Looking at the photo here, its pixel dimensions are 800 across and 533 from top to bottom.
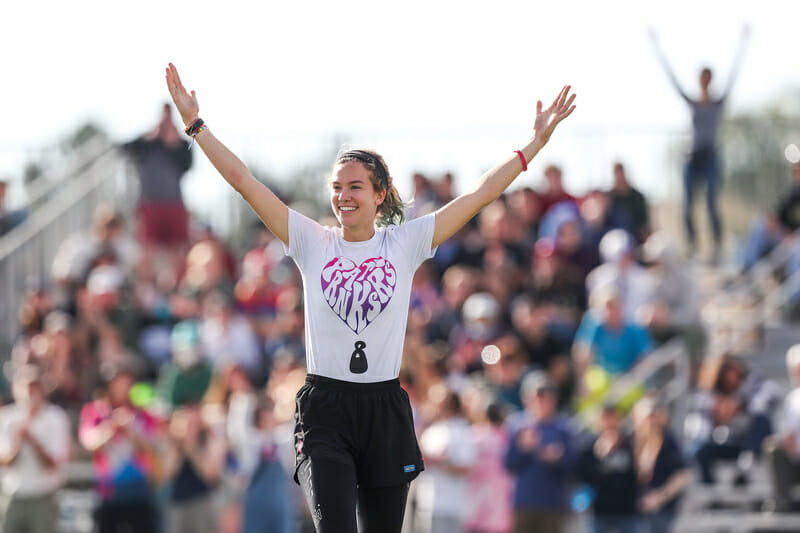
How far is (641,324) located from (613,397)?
875 millimetres

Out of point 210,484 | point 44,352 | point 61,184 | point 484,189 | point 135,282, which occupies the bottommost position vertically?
point 210,484

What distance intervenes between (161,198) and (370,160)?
894 cm

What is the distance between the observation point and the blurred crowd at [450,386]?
10.4 meters

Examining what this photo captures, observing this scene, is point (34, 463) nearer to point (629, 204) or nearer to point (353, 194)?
point (629, 204)

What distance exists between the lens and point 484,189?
551 centimetres

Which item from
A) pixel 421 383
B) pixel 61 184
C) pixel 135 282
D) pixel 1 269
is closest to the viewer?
pixel 421 383

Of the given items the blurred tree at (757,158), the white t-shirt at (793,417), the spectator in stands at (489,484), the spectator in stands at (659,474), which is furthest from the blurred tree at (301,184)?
the white t-shirt at (793,417)

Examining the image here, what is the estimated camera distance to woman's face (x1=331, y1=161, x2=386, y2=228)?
5414 mm

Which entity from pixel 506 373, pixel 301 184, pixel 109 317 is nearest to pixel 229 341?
pixel 109 317

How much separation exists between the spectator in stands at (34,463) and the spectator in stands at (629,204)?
5.77 m

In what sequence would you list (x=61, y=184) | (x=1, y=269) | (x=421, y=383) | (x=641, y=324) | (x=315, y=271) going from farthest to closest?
(x=61, y=184) < (x=1, y=269) < (x=641, y=324) < (x=421, y=383) < (x=315, y=271)

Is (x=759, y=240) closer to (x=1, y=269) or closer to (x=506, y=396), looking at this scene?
(x=506, y=396)

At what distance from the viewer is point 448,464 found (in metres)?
10.3

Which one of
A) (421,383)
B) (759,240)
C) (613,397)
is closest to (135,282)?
(421,383)
